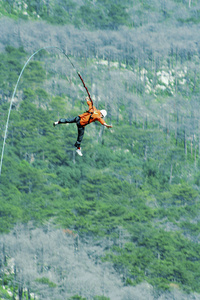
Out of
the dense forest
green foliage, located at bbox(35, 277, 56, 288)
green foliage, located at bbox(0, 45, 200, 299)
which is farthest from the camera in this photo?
green foliage, located at bbox(0, 45, 200, 299)

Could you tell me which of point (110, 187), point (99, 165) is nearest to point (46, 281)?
point (110, 187)

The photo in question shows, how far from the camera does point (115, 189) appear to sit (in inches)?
1785

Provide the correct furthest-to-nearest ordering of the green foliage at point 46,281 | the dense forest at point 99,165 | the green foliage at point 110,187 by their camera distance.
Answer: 1. the green foliage at point 110,187
2. the dense forest at point 99,165
3. the green foliage at point 46,281

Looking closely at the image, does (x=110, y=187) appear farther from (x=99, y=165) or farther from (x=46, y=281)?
(x=46, y=281)

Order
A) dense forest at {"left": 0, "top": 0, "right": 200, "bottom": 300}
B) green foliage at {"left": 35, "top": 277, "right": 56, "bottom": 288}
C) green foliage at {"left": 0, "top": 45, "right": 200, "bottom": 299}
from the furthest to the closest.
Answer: green foliage at {"left": 0, "top": 45, "right": 200, "bottom": 299} < dense forest at {"left": 0, "top": 0, "right": 200, "bottom": 300} < green foliage at {"left": 35, "top": 277, "right": 56, "bottom": 288}

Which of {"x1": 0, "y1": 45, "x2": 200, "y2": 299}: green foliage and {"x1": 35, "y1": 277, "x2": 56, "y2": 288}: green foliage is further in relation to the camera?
{"x1": 0, "y1": 45, "x2": 200, "y2": 299}: green foliage

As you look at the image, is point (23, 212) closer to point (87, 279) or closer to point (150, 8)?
point (87, 279)

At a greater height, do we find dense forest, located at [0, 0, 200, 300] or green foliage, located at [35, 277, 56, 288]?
dense forest, located at [0, 0, 200, 300]

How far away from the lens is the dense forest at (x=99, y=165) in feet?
127

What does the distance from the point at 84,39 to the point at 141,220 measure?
40275 mm

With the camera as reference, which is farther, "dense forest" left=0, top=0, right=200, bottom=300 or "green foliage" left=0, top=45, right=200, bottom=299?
"green foliage" left=0, top=45, right=200, bottom=299

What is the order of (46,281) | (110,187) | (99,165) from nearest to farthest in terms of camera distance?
1. (46,281)
2. (110,187)
3. (99,165)

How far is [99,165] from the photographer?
50250mm

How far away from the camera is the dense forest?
3862cm
